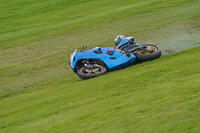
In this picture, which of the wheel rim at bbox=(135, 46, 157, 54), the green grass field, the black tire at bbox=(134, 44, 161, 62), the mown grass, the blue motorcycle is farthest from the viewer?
the wheel rim at bbox=(135, 46, 157, 54)

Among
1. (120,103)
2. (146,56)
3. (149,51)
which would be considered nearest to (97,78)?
(146,56)

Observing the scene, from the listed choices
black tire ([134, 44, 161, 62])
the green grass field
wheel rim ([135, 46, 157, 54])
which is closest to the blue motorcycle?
black tire ([134, 44, 161, 62])

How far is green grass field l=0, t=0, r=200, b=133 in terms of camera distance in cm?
959

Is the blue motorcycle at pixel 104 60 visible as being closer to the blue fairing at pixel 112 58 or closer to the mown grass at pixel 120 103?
the blue fairing at pixel 112 58

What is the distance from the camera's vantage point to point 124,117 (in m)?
9.48

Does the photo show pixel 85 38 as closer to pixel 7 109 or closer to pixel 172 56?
pixel 172 56

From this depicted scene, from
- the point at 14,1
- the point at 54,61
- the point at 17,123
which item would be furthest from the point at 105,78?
the point at 14,1

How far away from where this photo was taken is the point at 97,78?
13766mm

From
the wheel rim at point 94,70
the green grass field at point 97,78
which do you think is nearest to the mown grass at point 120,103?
the green grass field at point 97,78

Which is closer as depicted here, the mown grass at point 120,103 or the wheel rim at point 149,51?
the mown grass at point 120,103

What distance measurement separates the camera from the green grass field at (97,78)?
9586 millimetres

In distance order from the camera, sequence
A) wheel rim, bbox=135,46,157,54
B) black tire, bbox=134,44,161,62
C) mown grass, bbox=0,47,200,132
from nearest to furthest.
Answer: mown grass, bbox=0,47,200,132 < black tire, bbox=134,44,161,62 < wheel rim, bbox=135,46,157,54

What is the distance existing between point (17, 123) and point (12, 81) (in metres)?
5.51

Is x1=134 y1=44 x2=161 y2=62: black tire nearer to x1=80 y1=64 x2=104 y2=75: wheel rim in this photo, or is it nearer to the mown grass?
the mown grass
